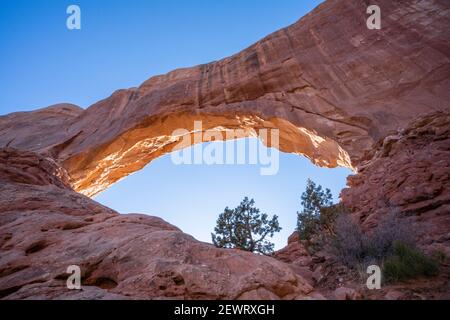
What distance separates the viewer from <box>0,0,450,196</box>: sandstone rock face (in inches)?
580

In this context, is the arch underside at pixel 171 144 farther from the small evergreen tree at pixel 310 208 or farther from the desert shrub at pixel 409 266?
the desert shrub at pixel 409 266

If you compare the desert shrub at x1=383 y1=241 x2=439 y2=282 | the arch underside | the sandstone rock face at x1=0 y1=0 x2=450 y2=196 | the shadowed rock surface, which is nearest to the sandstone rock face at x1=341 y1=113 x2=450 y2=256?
the shadowed rock surface

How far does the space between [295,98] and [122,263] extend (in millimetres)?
13443

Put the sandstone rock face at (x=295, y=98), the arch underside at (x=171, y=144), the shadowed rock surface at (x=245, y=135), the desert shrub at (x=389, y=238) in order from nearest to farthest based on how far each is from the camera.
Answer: the shadowed rock surface at (x=245, y=135), the desert shrub at (x=389, y=238), the sandstone rock face at (x=295, y=98), the arch underside at (x=171, y=144)

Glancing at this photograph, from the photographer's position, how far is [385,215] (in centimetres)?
934

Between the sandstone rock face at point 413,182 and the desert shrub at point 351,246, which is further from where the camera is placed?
the sandstone rock face at point 413,182

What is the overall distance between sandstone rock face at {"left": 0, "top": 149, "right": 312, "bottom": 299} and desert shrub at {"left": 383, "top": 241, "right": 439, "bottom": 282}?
1.90 metres

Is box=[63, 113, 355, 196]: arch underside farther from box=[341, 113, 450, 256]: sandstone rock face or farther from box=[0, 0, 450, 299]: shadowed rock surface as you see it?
box=[341, 113, 450, 256]: sandstone rock face

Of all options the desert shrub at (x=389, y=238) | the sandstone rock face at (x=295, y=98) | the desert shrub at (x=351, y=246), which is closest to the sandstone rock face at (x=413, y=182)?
the desert shrub at (x=389, y=238)

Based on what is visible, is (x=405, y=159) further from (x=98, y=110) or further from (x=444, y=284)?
(x=98, y=110)

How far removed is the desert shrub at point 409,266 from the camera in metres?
6.18

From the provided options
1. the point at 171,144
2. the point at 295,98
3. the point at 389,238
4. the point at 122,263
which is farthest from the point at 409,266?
the point at 171,144

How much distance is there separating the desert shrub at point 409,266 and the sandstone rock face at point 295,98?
8105mm

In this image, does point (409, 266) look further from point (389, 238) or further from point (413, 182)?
point (413, 182)
